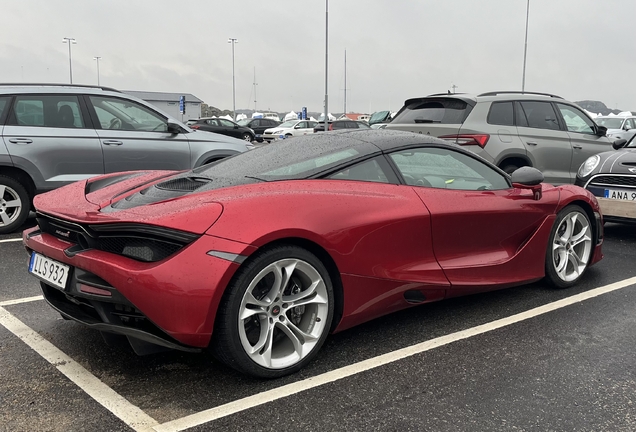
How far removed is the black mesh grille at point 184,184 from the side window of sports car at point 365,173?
0.73 metres

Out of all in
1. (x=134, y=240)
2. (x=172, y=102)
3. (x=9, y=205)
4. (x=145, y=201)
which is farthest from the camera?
(x=172, y=102)

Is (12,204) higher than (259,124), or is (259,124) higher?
(259,124)

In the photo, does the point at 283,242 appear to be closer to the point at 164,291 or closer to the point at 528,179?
the point at 164,291

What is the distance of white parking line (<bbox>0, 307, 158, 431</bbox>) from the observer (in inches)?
94.4

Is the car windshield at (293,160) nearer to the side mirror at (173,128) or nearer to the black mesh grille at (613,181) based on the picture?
the side mirror at (173,128)

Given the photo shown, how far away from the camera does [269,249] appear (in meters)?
2.66

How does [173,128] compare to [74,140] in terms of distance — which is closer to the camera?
[74,140]

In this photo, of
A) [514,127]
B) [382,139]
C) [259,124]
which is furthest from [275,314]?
[259,124]

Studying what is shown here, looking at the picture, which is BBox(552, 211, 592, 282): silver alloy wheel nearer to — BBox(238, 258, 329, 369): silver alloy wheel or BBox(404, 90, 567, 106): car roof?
BBox(238, 258, 329, 369): silver alloy wheel

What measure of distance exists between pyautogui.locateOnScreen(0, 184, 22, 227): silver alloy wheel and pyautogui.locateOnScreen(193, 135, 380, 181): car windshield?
3569mm

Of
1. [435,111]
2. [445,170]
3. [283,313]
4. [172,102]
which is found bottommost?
[283,313]

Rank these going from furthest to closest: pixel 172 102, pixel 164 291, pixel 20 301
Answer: pixel 172 102 < pixel 20 301 < pixel 164 291

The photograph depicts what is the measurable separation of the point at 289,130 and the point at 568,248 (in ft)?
83.9

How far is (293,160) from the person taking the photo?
3.30 meters
